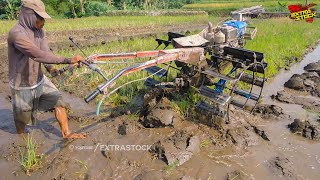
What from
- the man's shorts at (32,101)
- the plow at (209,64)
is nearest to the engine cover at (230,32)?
the plow at (209,64)

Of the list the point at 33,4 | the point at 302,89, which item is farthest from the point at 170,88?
the point at 302,89

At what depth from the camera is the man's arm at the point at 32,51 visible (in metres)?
3.40

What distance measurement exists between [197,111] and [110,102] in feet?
5.54

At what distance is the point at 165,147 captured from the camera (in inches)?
150

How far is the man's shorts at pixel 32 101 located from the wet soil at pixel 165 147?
0.39m

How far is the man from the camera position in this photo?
3.45 m

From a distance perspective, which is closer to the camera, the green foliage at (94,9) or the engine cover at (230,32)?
the engine cover at (230,32)

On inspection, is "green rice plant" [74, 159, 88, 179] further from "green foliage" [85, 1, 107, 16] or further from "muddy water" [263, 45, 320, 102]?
"green foliage" [85, 1, 107, 16]

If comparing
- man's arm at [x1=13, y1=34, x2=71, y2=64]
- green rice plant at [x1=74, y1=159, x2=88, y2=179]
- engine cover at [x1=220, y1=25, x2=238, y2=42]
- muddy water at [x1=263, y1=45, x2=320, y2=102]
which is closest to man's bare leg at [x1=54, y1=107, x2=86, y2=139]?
green rice plant at [x1=74, y1=159, x2=88, y2=179]

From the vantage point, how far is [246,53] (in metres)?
4.45

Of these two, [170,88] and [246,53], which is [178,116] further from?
[246,53]

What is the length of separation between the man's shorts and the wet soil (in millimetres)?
389

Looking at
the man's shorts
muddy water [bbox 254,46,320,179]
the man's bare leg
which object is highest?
the man's shorts

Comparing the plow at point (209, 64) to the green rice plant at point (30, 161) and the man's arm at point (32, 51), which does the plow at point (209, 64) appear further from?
the green rice plant at point (30, 161)
